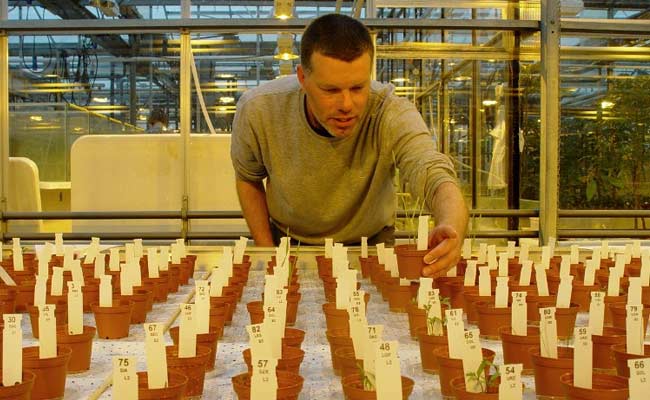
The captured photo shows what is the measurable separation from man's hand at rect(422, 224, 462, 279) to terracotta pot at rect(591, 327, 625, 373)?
40cm

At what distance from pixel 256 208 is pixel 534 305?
4.63 ft

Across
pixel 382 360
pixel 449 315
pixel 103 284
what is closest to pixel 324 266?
pixel 103 284

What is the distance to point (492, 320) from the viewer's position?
6.26 feet

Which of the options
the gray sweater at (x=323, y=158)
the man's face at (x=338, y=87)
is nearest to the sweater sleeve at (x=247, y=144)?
the gray sweater at (x=323, y=158)

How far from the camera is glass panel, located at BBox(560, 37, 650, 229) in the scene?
588 cm

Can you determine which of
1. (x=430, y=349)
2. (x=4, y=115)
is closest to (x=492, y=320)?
(x=430, y=349)

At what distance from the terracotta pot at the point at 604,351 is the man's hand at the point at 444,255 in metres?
0.40

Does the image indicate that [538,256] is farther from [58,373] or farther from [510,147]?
[510,147]

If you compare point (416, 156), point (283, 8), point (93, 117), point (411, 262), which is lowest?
point (411, 262)

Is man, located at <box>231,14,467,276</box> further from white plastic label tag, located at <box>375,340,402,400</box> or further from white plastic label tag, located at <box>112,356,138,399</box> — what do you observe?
white plastic label tag, located at <box>112,356,138,399</box>

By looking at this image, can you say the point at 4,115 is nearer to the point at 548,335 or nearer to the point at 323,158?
the point at 323,158

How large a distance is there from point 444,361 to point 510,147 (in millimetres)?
4856

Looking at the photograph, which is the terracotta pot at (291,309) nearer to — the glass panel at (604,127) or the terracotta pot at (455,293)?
the terracotta pot at (455,293)

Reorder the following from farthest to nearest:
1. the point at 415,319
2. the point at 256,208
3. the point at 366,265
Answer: the point at 256,208, the point at 366,265, the point at 415,319
